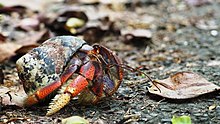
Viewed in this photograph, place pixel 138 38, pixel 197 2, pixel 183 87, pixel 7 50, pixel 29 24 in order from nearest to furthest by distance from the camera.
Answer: pixel 183 87 → pixel 7 50 → pixel 138 38 → pixel 29 24 → pixel 197 2

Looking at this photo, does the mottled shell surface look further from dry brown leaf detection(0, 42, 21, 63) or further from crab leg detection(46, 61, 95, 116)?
dry brown leaf detection(0, 42, 21, 63)

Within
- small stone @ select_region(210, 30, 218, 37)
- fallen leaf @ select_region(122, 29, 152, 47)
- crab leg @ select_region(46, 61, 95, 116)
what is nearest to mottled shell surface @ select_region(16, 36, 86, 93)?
crab leg @ select_region(46, 61, 95, 116)

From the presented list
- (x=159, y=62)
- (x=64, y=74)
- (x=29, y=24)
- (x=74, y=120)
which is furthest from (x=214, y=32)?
(x=74, y=120)

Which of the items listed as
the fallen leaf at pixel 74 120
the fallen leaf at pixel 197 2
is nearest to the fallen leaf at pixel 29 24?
the fallen leaf at pixel 197 2

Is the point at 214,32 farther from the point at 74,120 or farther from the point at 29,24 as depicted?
the point at 74,120

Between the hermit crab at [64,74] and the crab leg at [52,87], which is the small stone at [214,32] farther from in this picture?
the crab leg at [52,87]

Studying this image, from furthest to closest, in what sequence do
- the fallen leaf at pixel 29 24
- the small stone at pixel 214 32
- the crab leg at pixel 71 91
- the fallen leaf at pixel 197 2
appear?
the fallen leaf at pixel 197 2
the small stone at pixel 214 32
the fallen leaf at pixel 29 24
the crab leg at pixel 71 91
